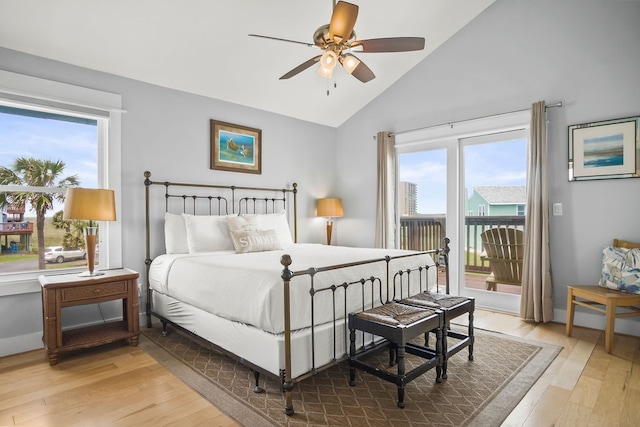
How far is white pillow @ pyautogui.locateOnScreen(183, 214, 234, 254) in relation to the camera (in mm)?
3506

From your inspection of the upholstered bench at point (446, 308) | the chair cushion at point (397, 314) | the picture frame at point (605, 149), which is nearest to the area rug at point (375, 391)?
the upholstered bench at point (446, 308)

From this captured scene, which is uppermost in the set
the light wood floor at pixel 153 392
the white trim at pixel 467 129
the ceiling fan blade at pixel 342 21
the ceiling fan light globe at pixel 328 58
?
the ceiling fan blade at pixel 342 21

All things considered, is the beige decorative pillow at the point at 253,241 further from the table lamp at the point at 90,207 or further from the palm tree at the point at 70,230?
the palm tree at the point at 70,230

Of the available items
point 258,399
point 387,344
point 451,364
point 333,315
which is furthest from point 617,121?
point 258,399

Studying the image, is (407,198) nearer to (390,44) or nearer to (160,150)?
(390,44)

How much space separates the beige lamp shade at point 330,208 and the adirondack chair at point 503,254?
194 centimetres

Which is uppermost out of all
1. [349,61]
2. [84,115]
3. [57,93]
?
[349,61]

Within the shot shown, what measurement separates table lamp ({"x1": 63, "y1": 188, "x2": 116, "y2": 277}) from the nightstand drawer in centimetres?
18

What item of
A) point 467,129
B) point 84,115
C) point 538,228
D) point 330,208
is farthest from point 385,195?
point 84,115

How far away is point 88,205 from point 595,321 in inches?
183

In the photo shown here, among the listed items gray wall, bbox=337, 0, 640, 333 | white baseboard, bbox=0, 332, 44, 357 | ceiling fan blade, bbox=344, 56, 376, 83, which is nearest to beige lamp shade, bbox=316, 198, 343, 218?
gray wall, bbox=337, 0, 640, 333

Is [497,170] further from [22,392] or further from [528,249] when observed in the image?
[22,392]

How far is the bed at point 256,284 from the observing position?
2.05 m

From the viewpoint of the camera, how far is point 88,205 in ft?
9.43
